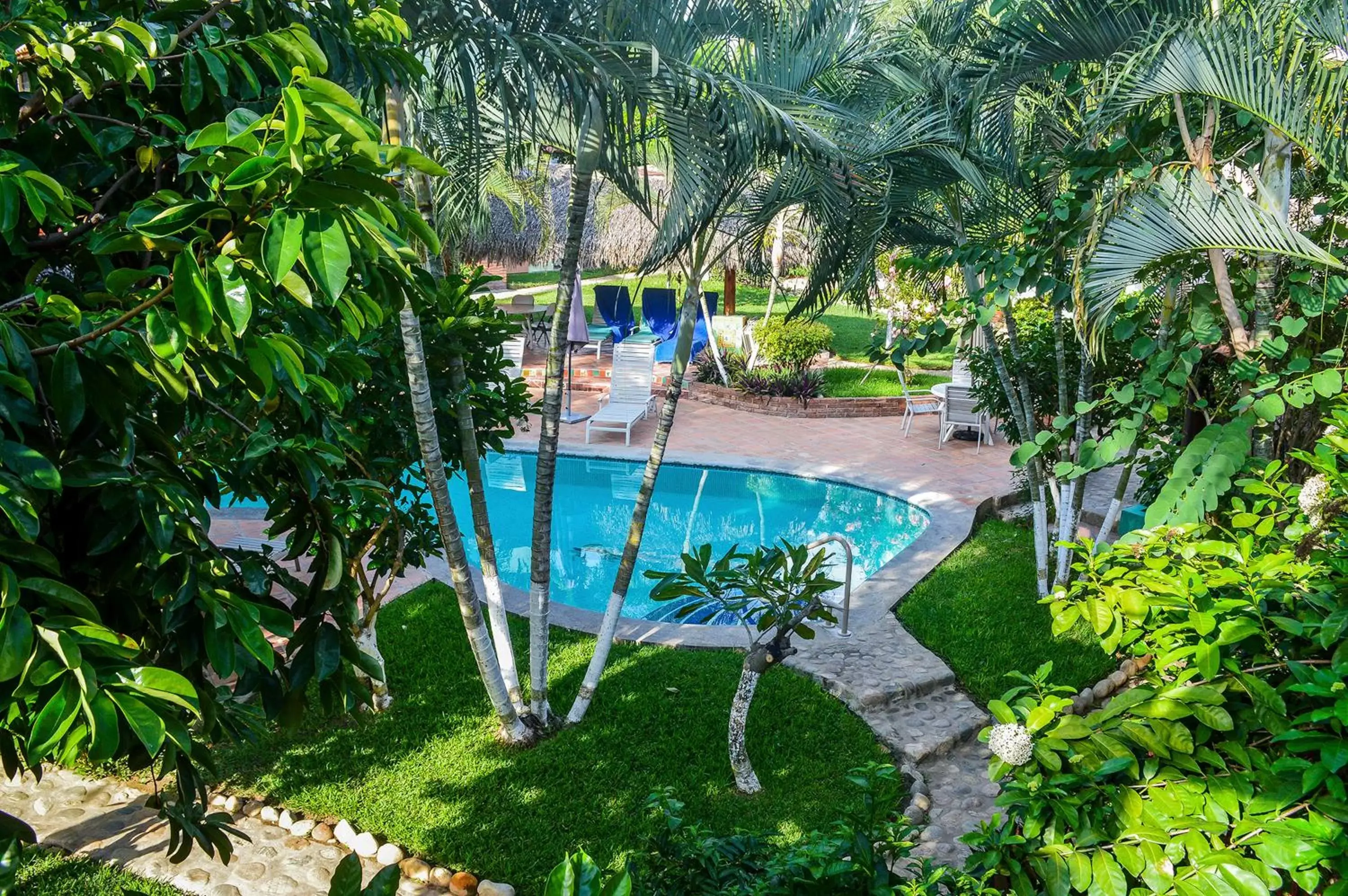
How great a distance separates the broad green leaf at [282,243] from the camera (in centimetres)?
114

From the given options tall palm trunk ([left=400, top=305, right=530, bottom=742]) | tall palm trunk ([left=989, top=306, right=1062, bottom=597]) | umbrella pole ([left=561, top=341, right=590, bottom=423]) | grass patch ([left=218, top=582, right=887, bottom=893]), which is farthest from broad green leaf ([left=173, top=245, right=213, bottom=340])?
umbrella pole ([left=561, top=341, right=590, bottom=423])

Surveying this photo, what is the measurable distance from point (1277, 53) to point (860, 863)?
345cm

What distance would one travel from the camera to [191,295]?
4.15ft

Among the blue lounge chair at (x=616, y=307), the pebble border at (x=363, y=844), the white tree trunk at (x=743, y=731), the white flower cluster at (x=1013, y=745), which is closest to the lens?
the white flower cluster at (x=1013, y=745)

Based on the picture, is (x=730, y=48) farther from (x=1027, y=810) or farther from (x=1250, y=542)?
(x=1027, y=810)

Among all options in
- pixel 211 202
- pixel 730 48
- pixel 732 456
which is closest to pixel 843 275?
pixel 730 48

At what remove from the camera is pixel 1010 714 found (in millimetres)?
2139

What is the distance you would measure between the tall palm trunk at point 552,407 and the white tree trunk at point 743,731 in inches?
39.8

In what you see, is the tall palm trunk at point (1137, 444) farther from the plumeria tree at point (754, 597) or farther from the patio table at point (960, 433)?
the patio table at point (960, 433)

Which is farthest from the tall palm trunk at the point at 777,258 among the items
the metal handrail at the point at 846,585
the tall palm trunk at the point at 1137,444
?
the metal handrail at the point at 846,585

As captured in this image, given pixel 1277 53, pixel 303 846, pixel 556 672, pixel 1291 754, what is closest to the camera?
pixel 1291 754

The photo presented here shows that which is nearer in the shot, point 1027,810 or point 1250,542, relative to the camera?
point 1027,810

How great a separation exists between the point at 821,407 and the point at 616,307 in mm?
7782

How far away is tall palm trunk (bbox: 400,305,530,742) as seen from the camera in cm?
400
